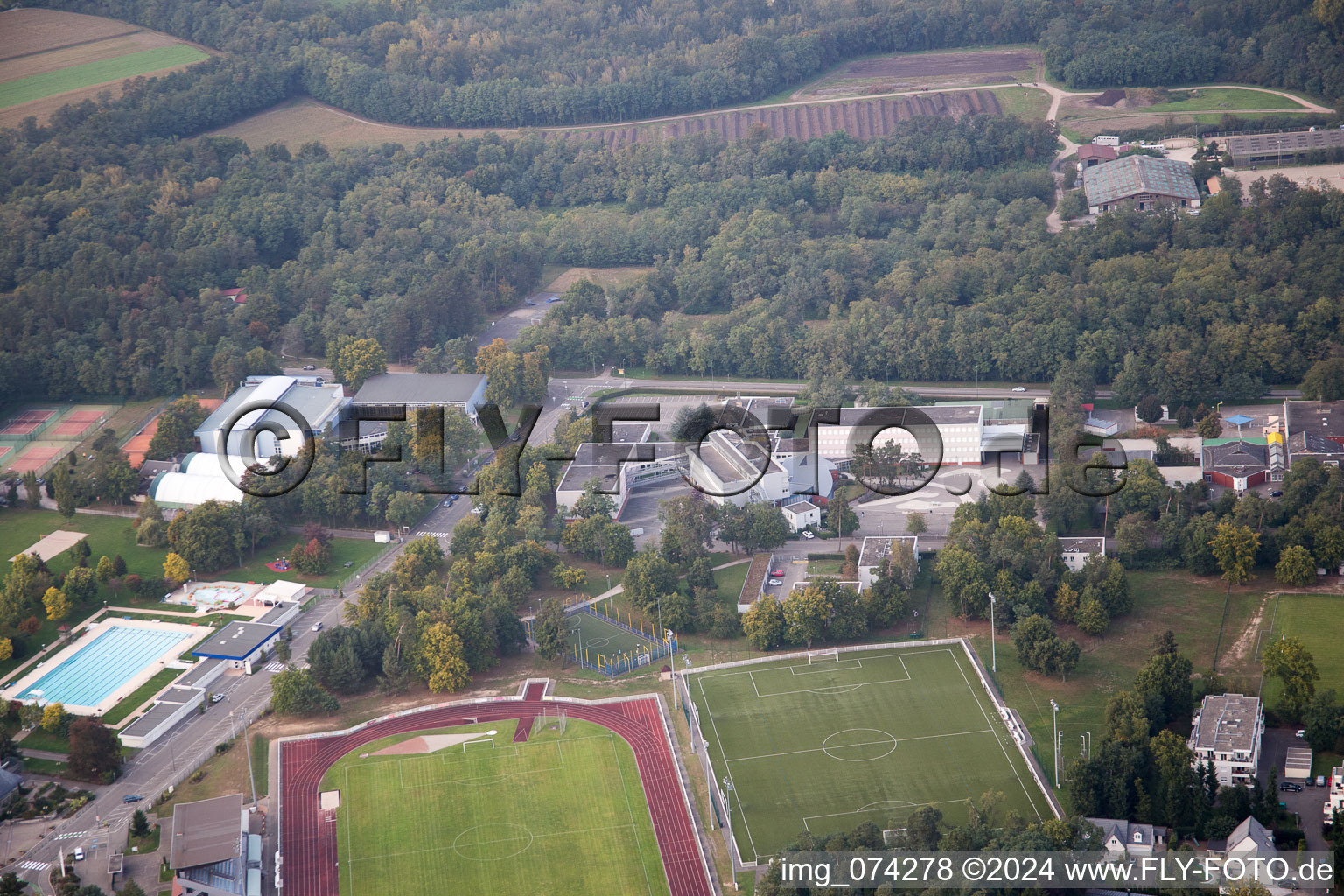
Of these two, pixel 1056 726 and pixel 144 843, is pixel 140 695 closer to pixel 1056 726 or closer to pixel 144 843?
pixel 144 843

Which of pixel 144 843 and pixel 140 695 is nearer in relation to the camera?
pixel 144 843

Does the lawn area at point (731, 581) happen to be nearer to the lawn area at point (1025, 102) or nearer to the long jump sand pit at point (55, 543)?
the long jump sand pit at point (55, 543)

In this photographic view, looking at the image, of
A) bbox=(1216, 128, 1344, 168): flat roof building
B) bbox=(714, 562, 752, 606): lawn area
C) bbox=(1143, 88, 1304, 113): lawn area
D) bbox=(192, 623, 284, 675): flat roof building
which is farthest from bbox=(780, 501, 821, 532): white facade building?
bbox=(1143, 88, 1304, 113): lawn area

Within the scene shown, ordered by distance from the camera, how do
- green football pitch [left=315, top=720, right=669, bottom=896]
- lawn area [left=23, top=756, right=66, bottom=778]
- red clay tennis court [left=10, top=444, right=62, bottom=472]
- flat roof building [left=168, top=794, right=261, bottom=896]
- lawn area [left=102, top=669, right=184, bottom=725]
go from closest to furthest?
1. flat roof building [left=168, top=794, right=261, bottom=896]
2. green football pitch [left=315, top=720, right=669, bottom=896]
3. lawn area [left=23, top=756, right=66, bottom=778]
4. lawn area [left=102, top=669, right=184, bottom=725]
5. red clay tennis court [left=10, top=444, right=62, bottom=472]

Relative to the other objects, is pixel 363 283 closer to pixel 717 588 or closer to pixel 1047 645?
pixel 717 588

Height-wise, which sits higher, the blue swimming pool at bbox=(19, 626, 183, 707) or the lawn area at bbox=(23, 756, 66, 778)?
the blue swimming pool at bbox=(19, 626, 183, 707)

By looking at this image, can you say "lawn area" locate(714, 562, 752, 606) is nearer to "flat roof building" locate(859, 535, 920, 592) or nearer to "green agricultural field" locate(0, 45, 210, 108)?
"flat roof building" locate(859, 535, 920, 592)

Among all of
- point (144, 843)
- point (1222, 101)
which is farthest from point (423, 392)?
point (1222, 101)
